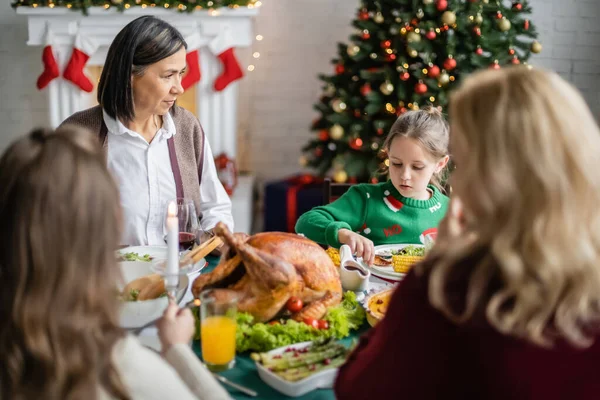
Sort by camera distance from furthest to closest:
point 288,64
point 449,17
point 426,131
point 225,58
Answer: point 288,64, point 225,58, point 449,17, point 426,131

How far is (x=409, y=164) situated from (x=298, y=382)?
1.10 m

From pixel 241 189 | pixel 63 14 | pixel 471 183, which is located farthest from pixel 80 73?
pixel 471 183

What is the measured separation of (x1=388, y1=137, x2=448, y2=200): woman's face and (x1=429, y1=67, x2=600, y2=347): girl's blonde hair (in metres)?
1.16

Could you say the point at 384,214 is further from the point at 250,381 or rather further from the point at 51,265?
the point at 51,265

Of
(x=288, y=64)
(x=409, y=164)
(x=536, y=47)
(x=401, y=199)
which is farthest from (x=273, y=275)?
(x=288, y=64)

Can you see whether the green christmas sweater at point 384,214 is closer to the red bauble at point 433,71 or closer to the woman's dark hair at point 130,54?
the woman's dark hair at point 130,54

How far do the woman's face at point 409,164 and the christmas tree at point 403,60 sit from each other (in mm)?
1518

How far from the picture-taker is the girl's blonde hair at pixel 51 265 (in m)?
0.86

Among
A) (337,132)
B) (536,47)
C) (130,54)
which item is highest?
(536,47)

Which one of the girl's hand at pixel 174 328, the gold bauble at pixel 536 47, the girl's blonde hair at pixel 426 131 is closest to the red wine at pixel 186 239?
the girl's hand at pixel 174 328

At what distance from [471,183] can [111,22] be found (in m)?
3.50

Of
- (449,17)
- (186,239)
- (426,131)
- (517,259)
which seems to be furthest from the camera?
(449,17)

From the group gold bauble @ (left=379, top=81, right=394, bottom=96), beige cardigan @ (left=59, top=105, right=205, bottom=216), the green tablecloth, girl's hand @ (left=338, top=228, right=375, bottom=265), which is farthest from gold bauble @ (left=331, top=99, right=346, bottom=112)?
the green tablecloth

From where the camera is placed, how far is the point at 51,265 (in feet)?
2.86
